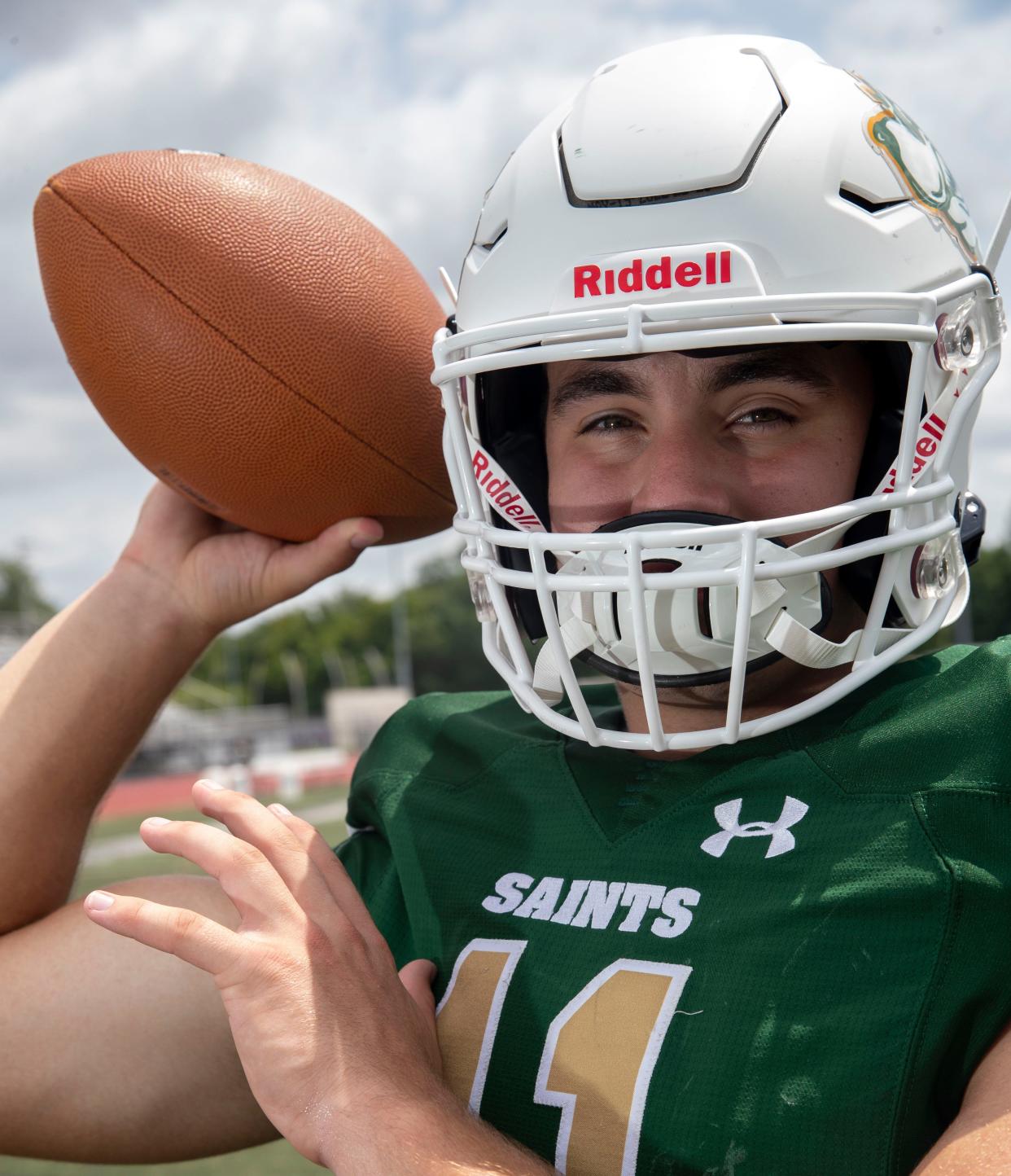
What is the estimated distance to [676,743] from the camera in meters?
1.19

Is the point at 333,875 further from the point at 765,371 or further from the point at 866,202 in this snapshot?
the point at 866,202

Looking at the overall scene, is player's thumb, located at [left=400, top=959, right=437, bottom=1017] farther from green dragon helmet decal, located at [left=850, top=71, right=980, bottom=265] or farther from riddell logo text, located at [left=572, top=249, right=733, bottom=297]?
green dragon helmet decal, located at [left=850, top=71, right=980, bottom=265]

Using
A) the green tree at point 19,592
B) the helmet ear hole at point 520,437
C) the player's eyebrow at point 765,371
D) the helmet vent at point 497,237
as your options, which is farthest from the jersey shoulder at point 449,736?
the green tree at point 19,592

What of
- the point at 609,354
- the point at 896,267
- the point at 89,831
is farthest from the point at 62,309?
the point at 896,267

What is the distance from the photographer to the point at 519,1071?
1141 mm

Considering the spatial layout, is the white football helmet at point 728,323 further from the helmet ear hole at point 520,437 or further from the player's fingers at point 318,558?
the player's fingers at point 318,558

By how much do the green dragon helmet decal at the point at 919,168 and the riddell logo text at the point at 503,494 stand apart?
55 centimetres

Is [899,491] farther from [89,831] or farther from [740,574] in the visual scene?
[89,831]

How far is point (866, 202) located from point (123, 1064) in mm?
1259

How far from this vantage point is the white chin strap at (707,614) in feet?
3.90

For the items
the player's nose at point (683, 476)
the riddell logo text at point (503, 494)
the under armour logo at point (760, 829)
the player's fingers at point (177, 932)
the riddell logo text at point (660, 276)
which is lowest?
the under armour logo at point (760, 829)

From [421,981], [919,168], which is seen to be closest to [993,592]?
[919,168]

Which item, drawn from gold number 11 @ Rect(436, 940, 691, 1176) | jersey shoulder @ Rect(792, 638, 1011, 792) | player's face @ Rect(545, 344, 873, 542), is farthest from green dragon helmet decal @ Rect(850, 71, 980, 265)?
gold number 11 @ Rect(436, 940, 691, 1176)

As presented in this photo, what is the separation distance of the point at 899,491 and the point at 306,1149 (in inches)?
32.5
